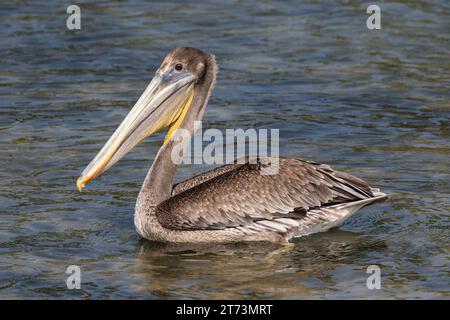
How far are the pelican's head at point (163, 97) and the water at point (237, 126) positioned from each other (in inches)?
25.8

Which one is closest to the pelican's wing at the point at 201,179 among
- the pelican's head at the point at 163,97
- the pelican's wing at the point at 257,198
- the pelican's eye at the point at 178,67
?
the pelican's wing at the point at 257,198

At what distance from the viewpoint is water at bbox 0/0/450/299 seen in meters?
7.69

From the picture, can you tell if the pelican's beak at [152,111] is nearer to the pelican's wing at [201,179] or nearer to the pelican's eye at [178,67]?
the pelican's eye at [178,67]

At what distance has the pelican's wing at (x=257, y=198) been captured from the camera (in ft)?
27.4

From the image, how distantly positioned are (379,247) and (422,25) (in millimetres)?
6538

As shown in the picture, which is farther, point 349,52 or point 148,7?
point 148,7

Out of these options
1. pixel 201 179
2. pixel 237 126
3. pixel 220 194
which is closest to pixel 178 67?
pixel 201 179

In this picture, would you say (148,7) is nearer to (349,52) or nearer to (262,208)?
(349,52)

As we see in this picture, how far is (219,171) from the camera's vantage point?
8.66 m

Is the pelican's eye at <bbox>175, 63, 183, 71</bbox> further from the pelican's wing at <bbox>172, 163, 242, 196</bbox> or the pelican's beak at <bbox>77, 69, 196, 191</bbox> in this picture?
the pelican's wing at <bbox>172, 163, 242, 196</bbox>

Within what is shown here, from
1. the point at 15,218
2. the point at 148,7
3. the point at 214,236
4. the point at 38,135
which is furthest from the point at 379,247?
the point at 148,7

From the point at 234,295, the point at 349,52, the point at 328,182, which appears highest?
the point at 349,52

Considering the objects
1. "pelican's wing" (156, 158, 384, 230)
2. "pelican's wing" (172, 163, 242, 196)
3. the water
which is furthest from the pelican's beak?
the water

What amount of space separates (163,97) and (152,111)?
131mm
